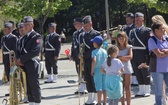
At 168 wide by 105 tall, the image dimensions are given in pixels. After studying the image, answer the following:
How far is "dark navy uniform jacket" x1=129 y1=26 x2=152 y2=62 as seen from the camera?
11.4m

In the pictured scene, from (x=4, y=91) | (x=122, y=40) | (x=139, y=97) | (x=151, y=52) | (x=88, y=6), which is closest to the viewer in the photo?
(x=151, y=52)

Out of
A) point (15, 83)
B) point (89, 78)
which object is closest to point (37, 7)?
point (89, 78)

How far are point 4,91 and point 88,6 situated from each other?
109ft

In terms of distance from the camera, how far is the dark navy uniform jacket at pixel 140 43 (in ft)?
37.4

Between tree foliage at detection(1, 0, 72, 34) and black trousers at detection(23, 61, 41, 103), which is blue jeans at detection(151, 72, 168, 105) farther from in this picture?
tree foliage at detection(1, 0, 72, 34)

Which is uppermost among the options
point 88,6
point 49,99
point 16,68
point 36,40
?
point 88,6

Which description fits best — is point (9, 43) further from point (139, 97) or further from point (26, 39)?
point (139, 97)

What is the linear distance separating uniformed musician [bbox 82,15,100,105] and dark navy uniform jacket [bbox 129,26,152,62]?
1.41 metres

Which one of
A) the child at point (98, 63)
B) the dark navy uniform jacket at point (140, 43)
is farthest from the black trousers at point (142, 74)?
the child at point (98, 63)

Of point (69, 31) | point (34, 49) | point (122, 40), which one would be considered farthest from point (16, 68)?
point (69, 31)

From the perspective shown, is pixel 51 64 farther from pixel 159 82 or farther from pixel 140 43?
pixel 159 82

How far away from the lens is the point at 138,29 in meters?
11.5

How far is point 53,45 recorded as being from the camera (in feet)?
48.5

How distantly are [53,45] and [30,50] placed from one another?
5.75 meters
